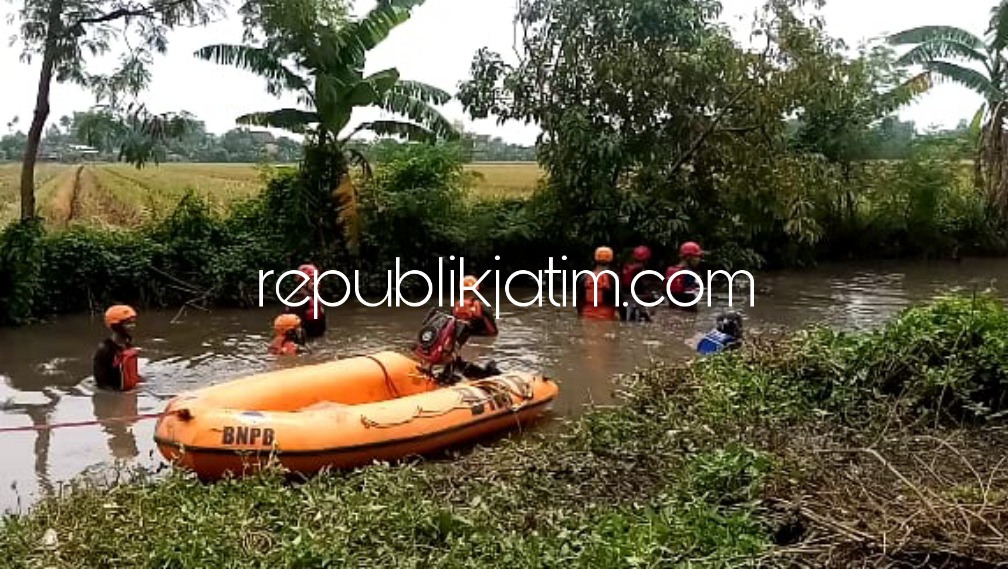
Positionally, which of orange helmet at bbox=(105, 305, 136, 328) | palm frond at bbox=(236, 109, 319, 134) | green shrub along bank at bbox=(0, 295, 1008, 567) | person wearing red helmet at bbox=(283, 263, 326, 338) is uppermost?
palm frond at bbox=(236, 109, 319, 134)

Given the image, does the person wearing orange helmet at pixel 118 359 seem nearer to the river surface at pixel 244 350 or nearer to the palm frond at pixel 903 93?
the river surface at pixel 244 350

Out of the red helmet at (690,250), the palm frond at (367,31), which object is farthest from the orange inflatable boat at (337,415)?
the palm frond at (367,31)

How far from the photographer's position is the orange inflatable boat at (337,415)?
21.5ft

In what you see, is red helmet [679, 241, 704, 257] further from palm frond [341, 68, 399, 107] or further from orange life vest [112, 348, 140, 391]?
orange life vest [112, 348, 140, 391]

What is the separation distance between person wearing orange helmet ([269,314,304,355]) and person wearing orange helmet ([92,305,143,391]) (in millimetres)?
1402

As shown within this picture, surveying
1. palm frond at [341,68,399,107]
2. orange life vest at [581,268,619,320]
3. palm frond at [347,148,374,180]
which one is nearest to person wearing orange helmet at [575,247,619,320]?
orange life vest at [581,268,619,320]

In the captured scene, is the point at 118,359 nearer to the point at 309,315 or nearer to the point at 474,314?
the point at 309,315

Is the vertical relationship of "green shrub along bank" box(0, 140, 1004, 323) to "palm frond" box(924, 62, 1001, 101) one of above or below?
below

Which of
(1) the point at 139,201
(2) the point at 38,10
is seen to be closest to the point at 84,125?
(2) the point at 38,10

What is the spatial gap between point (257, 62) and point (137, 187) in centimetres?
746

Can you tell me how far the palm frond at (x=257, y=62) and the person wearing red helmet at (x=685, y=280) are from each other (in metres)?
5.65

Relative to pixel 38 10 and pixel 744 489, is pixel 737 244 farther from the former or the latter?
pixel 744 489

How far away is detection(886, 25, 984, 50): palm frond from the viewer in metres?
19.1

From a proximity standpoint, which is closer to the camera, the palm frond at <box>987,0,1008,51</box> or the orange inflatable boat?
the orange inflatable boat
